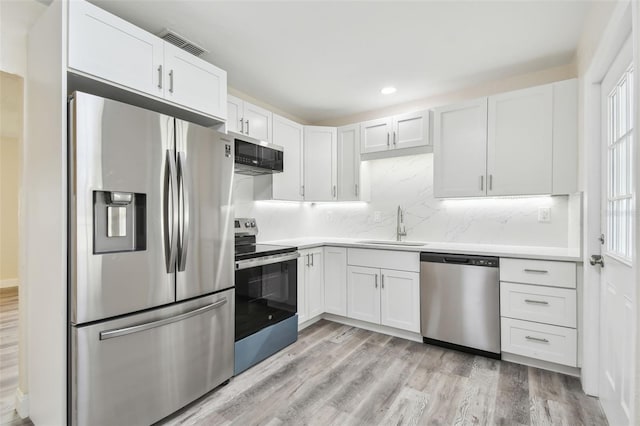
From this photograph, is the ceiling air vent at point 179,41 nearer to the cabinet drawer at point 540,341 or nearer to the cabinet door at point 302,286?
the cabinet door at point 302,286

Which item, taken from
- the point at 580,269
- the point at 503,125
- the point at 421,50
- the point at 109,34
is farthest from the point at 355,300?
the point at 109,34

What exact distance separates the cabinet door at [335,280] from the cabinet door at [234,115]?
163 centimetres

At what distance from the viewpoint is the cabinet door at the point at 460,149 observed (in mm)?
2807

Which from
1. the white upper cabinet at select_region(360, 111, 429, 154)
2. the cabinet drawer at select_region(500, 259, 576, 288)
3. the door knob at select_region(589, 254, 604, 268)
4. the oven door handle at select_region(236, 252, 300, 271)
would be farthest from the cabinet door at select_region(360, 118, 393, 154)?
the door knob at select_region(589, 254, 604, 268)

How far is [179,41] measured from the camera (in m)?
2.19

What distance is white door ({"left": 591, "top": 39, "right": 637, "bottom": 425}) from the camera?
1.45m

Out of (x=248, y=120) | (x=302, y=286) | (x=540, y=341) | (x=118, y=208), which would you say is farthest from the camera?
(x=302, y=286)

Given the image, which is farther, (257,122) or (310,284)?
(310,284)

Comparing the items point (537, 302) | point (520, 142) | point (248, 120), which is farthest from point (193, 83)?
point (537, 302)

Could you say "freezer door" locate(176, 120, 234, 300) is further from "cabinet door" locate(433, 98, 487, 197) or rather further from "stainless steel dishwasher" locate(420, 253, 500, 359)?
"cabinet door" locate(433, 98, 487, 197)

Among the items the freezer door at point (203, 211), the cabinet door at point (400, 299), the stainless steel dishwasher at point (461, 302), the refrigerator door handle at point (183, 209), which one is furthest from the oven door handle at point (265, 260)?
the stainless steel dishwasher at point (461, 302)

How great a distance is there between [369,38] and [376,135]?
129 centimetres

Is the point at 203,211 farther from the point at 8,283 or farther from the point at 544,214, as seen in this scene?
the point at 8,283

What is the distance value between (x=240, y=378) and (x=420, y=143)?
2.73 metres
